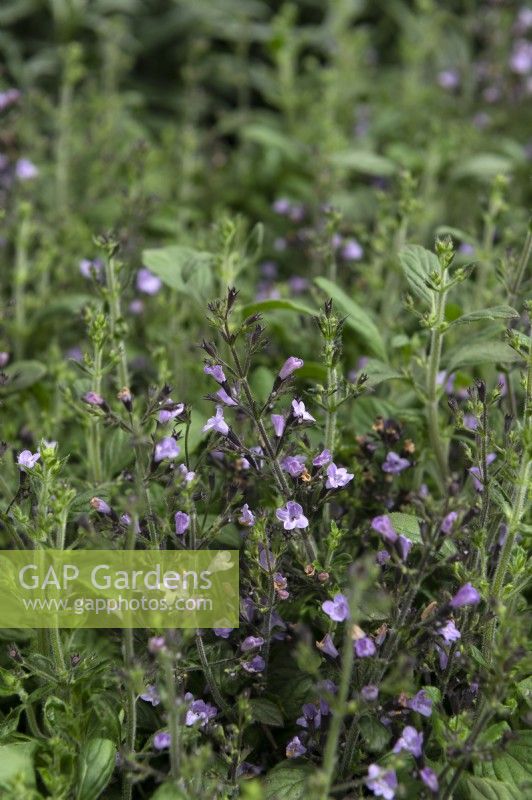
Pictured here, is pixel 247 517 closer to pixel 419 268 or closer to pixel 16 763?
pixel 16 763

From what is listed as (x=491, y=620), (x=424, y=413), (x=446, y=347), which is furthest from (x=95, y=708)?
(x=446, y=347)

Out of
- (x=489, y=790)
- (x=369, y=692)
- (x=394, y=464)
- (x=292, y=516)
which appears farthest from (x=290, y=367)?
(x=489, y=790)

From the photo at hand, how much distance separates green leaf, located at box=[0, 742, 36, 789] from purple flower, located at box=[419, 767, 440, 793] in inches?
28.6

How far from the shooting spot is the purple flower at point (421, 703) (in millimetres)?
1767

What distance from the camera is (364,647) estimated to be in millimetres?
1689

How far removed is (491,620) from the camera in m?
1.88

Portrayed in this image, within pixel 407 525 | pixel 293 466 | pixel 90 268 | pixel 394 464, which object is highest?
pixel 90 268

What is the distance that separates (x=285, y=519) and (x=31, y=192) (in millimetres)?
2482

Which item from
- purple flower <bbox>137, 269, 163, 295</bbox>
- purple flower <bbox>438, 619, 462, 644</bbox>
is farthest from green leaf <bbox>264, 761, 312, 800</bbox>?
purple flower <bbox>137, 269, 163, 295</bbox>

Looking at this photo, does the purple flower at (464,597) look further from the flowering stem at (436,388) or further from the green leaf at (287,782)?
the flowering stem at (436,388)

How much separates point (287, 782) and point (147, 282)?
1.78 m

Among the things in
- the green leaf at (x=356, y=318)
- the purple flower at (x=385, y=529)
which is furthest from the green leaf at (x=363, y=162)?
the purple flower at (x=385, y=529)

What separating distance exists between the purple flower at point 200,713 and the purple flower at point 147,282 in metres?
1.52

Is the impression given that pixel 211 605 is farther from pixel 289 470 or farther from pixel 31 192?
pixel 31 192
